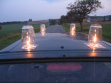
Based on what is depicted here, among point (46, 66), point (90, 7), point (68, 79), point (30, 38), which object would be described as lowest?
point (68, 79)

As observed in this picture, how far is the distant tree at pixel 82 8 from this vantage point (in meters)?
30.1

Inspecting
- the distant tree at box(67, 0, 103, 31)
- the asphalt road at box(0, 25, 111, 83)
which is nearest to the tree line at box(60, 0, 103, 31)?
the distant tree at box(67, 0, 103, 31)

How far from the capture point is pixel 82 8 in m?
30.5

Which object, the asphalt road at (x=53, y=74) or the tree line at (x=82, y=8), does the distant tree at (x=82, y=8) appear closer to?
the tree line at (x=82, y=8)

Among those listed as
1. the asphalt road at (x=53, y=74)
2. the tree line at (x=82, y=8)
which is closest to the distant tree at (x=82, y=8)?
the tree line at (x=82, y=8)

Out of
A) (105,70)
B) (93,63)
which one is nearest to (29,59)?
(93,63)

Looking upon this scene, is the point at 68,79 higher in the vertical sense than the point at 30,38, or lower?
lower

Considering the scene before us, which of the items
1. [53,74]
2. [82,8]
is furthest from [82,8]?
[53,74]

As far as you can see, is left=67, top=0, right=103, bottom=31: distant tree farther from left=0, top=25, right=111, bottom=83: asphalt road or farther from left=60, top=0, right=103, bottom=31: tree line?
left=0, top=25, right=111, bottom=83: asphalt road

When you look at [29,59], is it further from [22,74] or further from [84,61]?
[84,61]

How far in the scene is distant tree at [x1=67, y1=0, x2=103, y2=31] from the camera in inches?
1186

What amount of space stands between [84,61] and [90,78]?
21 centimetres

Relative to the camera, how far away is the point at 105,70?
1.68 metres

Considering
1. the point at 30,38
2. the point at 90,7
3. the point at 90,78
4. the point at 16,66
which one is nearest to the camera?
the point at 90,78
